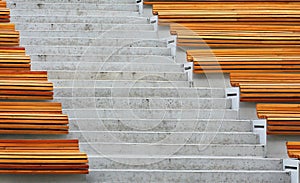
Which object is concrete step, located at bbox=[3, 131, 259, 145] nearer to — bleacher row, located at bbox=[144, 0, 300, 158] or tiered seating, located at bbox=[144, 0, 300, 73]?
bleacher row, located at bbox=[144, 0, 300, 158]

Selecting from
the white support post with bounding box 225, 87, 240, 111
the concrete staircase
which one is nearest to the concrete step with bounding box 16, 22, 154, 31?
the concrete staircase

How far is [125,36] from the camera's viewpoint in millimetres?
3379

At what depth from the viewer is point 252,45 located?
3.33m

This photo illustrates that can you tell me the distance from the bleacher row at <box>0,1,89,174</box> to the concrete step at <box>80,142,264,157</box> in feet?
0.28

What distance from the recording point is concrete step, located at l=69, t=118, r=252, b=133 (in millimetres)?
2777

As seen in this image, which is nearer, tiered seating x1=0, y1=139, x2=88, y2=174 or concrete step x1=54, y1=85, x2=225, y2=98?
tiered seating x1=0, y1=139, x2=88, y2=174

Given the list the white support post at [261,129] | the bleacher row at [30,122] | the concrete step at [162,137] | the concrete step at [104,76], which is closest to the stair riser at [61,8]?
the bleacher row at [30,122]

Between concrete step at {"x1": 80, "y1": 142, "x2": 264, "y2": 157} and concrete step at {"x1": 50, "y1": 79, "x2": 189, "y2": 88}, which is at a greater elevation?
concrete step at {"x1": 50, "y1": 79, "x2": 189, "y2": 88}

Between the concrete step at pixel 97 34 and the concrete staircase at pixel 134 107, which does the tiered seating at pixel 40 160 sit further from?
the concrete step at pixel 97 34

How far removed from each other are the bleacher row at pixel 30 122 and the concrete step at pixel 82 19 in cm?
31

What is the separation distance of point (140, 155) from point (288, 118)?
53 cm

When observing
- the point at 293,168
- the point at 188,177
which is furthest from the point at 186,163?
the point at 293,168

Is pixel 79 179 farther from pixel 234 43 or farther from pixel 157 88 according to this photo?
pixel 234 43

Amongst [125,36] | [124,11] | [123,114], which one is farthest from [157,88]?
[124,11]
